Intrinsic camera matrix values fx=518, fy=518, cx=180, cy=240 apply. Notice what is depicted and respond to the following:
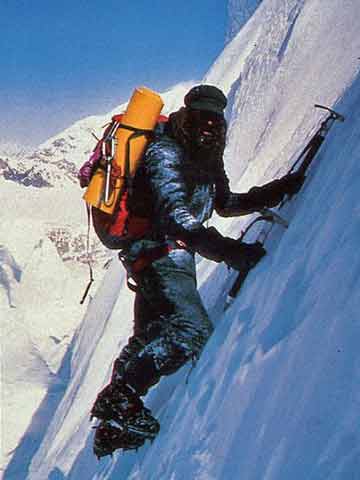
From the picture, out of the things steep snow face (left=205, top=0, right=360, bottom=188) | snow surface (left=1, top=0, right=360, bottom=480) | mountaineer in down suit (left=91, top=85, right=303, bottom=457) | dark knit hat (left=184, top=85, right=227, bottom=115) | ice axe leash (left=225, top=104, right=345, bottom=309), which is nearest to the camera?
snow surface (left=1, top=0, right=360, bottom=480)

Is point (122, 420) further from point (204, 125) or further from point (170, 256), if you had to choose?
point (204, 125)

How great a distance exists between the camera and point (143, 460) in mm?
4148

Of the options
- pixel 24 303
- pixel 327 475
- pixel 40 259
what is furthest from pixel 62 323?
pixel 327 475

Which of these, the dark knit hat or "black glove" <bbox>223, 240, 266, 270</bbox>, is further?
the dark knit hat

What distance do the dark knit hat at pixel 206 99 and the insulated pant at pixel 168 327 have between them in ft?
3.63

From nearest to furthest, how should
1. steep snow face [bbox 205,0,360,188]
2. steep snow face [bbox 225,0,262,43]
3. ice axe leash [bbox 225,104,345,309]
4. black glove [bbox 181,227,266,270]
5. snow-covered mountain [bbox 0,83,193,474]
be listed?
black glove [bbox 181,227,266,270] < ice axe leash [bbox 225,104,345,309] < steep snow face [bbox 205,0,360,188] < snow-covered mountain [bbox 0,83,193,474] < steep snow face [bbox 225,0,262,43]

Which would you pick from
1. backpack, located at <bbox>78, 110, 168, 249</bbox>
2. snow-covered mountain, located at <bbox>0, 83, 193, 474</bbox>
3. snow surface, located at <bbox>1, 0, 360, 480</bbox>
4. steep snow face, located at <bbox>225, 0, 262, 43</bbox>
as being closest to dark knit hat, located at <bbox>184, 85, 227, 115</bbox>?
backpack, located at <bbox>78, 110, 168, 249</bbox>

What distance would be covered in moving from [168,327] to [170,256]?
55 cm

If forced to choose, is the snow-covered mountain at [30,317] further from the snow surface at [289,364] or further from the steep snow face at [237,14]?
the snow surface at [289,364]

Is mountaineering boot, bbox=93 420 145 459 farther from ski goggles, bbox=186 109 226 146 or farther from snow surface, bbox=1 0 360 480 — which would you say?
ski goggles, bbox=186 109 226 146

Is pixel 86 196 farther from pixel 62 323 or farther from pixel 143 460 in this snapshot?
pixel 62 323

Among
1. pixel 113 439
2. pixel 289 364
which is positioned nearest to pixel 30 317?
pixel 113 439

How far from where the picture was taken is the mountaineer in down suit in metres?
3.74

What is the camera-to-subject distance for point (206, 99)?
388 centimetres
